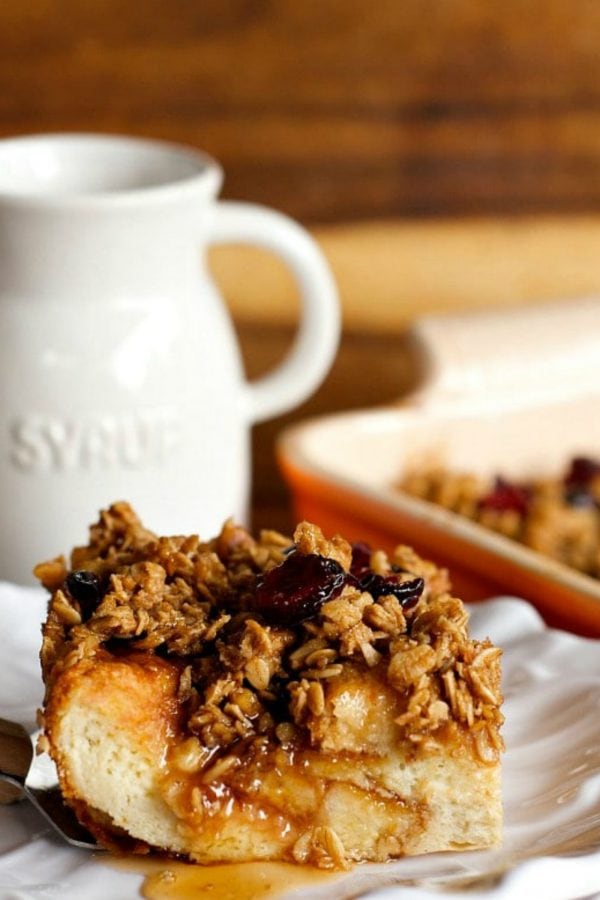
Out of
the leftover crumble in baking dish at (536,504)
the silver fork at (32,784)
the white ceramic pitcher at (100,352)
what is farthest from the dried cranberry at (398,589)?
the leftover crumble in baking dish at (536,504)

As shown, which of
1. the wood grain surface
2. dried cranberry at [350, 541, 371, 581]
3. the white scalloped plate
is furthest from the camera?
Result: the wood grain surface

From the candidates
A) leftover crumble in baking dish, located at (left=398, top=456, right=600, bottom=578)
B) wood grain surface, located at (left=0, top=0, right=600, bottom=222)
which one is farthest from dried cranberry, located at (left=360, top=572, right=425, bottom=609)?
wood grain surface, located at (left=0, top=0, right=600, bottom=222)

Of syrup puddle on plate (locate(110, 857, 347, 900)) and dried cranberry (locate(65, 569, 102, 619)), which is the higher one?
dried cranberry (locate(65, 569, 102, 619))

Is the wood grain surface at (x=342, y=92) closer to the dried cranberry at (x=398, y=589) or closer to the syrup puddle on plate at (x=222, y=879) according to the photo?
the dried cranberry at (x=398, y=589)

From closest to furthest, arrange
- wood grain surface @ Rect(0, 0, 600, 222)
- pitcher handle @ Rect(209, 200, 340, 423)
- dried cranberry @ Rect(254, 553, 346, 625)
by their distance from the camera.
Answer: dried cranberry @ Rect(254, 553, 346, 625), pitcher handle @ Rect(209, 200, 340, 423), wood grain surface @ Rect(0, 0, 600, 222)

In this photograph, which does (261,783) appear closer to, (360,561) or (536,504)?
(360,561)

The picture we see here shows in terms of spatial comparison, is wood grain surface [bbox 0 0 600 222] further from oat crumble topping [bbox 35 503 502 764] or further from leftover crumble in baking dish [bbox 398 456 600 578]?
oat crumble topping [bbox 35 503 502 764]

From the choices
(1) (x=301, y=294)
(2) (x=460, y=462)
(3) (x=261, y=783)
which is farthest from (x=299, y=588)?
(2) (x=460, y=462)

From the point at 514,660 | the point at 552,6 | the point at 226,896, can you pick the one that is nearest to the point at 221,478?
the point at 514,660
